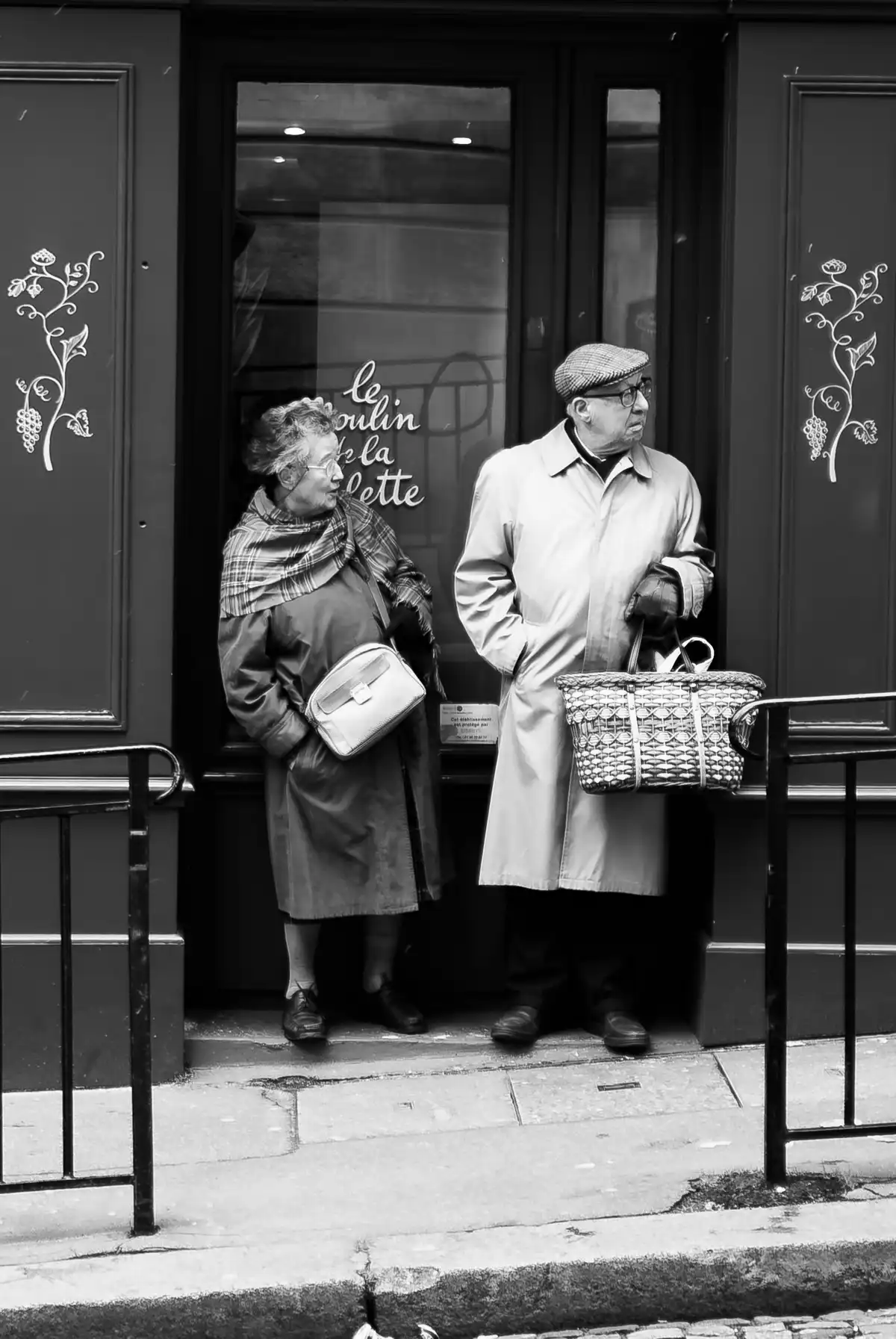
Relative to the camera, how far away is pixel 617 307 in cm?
620

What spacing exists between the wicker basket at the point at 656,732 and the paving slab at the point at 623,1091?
0.95 m

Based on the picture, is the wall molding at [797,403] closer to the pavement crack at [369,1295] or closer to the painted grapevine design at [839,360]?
the painted grapevine design at [839,360]

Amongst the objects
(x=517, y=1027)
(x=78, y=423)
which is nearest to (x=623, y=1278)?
(x=517, y=1027)

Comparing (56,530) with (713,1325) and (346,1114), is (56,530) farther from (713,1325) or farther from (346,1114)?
(713,1325)

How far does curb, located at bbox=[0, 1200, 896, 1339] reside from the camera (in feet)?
13.1

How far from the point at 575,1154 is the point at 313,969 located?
4.91 feet

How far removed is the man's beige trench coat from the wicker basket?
0.42 m

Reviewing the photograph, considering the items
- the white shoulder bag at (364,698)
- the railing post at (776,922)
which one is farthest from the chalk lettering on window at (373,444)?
the railing post at (776,922)

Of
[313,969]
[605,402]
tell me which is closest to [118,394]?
[605,402]

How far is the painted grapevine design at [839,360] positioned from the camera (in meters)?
5.65

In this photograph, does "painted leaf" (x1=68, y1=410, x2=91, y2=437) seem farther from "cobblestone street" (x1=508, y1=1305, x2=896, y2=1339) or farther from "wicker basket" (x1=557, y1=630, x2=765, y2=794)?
"cobblestone street" (x1=508, y1=1305, x2=896, y2=1339)

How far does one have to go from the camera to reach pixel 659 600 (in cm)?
552

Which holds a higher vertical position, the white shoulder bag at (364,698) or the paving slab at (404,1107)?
the white shoulder bag at (364,698)

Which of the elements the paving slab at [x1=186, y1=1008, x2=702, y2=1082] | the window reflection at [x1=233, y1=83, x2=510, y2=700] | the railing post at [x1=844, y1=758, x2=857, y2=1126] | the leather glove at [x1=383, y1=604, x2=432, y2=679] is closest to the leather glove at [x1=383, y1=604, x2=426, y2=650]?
the leather glove at [x1=383, y1=604, x2=432, y2=679]
